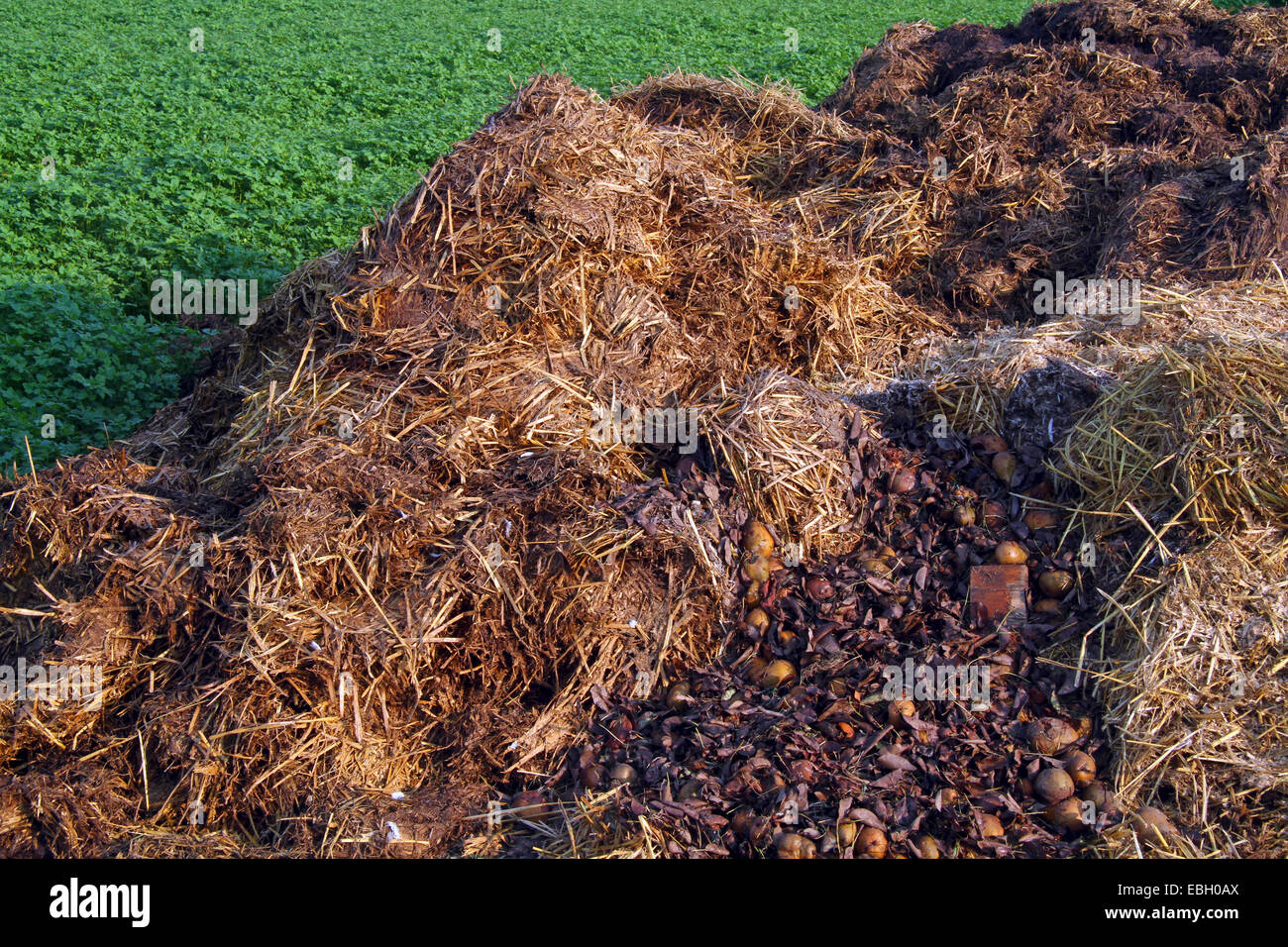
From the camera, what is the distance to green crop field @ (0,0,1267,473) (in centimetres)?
708

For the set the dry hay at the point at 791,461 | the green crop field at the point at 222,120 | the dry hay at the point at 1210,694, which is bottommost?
the dry hay at the point at 1210,694

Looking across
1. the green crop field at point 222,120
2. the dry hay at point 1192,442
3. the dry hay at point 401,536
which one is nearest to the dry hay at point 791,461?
the dry hay at point 401,536

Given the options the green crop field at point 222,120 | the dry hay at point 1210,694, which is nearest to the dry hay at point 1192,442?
the dry hay at point 1210,694

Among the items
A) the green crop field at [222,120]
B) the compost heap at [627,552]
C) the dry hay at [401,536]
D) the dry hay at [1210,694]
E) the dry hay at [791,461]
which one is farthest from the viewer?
the green crop field at [222,120]

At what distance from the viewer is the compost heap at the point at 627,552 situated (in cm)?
371

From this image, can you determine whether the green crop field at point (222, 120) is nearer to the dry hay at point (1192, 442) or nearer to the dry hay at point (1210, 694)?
the dry hay at point (1192, 442)

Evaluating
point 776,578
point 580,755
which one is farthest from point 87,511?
point 776,578

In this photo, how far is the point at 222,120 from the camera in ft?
38.1

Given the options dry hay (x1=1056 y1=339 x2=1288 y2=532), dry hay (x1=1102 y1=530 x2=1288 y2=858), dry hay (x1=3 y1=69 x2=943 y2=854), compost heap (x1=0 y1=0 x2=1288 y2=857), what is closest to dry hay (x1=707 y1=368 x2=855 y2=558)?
compost heap (x1=0 y1=0 x2=1288 y2=857)

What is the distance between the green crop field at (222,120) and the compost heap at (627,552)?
5.25 ft

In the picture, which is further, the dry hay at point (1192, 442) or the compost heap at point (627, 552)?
the dry hay at point (1192, 442)

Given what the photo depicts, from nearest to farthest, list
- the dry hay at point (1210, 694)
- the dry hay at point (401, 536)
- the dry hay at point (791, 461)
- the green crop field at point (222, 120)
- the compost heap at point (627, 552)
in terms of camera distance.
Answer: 1. the dry hay at point (1210, 694)
2. the compost heap at point (627, 552)
3. the dry hay at point (401, 536)
4. the dry hay at point (791, 461)
5. the green crop field at point (222, 120)

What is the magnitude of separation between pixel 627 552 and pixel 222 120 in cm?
1012

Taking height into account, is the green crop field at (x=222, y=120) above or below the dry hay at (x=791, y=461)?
above
